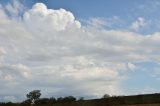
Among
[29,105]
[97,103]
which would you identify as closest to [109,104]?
[97,103]

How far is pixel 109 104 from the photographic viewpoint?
1113 inches

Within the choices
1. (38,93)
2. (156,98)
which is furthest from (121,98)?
(38,93)

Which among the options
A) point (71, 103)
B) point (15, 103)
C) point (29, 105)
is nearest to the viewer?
point (71, 103)

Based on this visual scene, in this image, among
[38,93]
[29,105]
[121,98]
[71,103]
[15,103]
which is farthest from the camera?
[38,93]

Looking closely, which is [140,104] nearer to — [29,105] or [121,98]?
[121,98]

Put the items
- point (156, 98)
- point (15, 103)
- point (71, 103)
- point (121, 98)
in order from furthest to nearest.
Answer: point (15, 103)
point (71, 103)
point (121, 98)
point (156, 98)

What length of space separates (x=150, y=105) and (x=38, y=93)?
46410 millimetres

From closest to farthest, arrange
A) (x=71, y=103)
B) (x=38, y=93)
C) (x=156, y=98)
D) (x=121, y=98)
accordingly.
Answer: (x=156, y=98), (x=121, y=98), (x=71, y=103), (x=38, y=93)

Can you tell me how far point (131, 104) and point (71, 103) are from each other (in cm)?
561

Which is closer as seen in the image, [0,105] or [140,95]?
[140,95]

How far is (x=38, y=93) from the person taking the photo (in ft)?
231

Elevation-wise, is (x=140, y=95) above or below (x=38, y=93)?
below

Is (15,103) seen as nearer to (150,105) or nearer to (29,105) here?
(29,105)

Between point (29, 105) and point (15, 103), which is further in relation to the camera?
point (15, 103)
